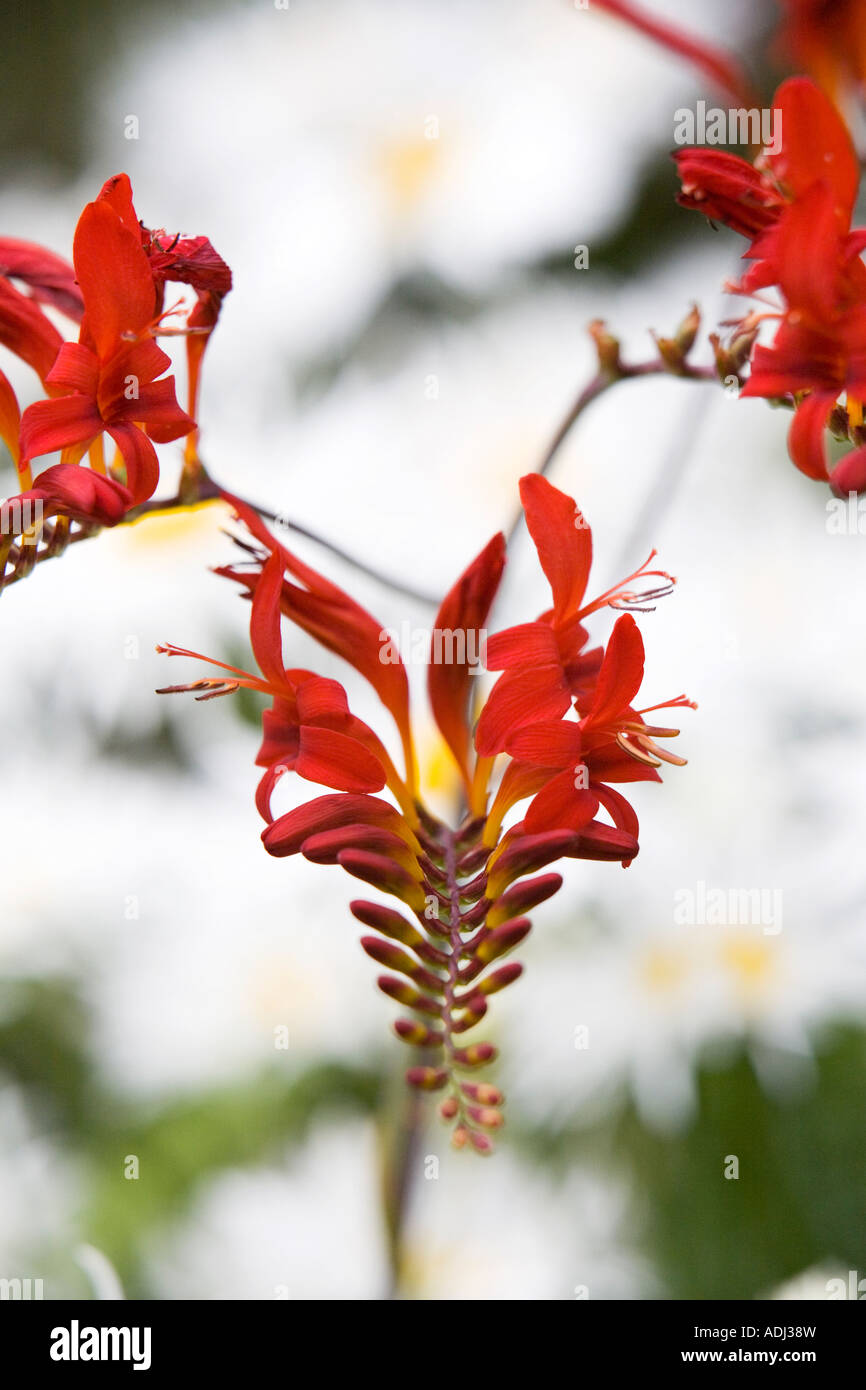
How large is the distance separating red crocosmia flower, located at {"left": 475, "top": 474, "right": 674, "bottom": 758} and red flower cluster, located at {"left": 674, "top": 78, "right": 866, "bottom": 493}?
0.16 feet

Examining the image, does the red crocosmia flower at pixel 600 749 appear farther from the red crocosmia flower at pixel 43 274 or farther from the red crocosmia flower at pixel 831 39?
the red crocosmia flower at pixel 831 39

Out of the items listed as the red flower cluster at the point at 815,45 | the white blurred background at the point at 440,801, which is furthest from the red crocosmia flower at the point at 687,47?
the white blurred background at the point at 440,801

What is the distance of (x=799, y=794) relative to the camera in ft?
1.83

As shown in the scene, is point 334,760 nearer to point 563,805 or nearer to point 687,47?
point 563,805

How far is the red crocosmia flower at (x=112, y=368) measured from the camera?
0.25 meters

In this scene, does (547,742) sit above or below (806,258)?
below

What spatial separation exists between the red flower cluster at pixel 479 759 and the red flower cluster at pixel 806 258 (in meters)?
0.06

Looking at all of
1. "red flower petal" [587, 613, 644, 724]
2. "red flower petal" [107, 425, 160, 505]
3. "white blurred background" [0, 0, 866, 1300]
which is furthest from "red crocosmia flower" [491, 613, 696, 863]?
"white blurred background" [0, 0, 866, 1300]

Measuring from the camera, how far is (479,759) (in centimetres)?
28

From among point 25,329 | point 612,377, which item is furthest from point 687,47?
point 25,329

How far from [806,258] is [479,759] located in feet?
0.45

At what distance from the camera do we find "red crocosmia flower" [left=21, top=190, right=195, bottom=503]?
10.0 inches
